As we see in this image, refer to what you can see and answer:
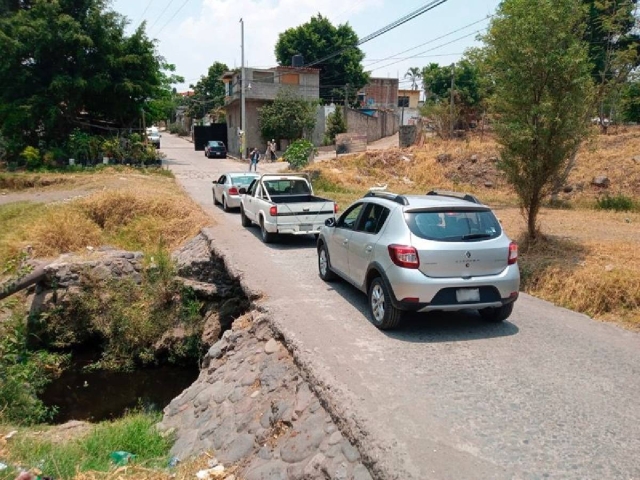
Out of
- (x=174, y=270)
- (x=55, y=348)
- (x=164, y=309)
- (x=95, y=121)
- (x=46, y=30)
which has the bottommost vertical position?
(x=55, y=348)

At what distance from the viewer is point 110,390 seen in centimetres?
1109

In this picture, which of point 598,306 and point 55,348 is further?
point 55,348

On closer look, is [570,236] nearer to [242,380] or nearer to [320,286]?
[320,286]

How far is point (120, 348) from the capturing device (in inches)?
474

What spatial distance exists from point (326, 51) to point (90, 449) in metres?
52.0

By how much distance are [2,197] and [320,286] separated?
19503 millimetres

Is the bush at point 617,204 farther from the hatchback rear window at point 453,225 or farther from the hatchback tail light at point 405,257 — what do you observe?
the hatchback tail light at point 405,257

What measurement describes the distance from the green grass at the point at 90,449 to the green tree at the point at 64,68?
1023 inches

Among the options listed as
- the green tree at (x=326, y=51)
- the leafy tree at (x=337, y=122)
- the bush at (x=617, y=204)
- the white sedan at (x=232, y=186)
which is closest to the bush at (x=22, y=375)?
the white sedan at (x=232, y=186)

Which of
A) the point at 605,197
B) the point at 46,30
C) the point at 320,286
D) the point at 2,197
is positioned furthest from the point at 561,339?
the point at 46,30

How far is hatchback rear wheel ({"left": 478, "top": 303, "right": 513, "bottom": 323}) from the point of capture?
716 cm

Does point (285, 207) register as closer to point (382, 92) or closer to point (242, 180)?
point (242, 180)

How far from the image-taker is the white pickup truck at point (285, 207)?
12.3m

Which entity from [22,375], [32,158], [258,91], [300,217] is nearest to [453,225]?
[300,217]
